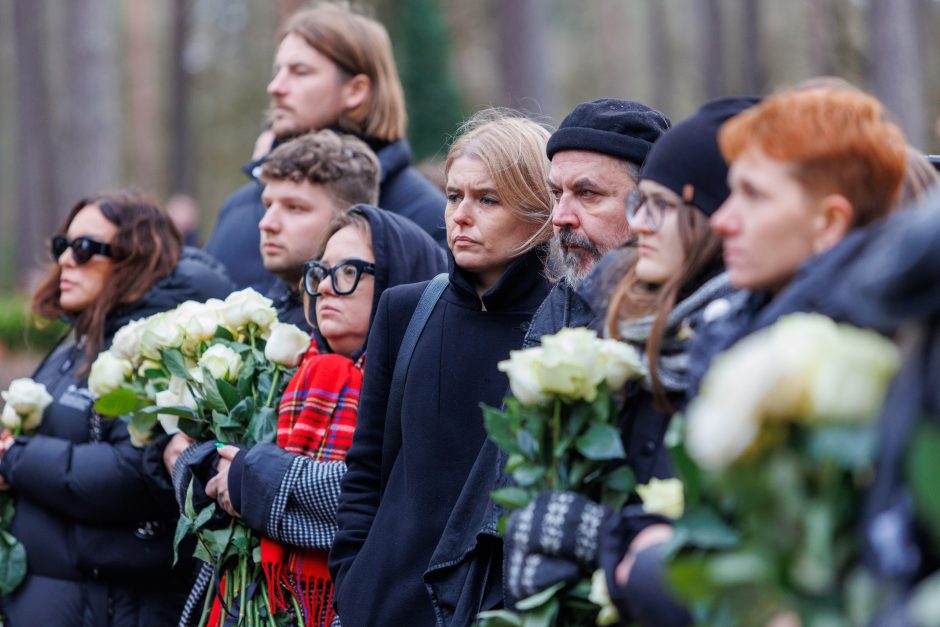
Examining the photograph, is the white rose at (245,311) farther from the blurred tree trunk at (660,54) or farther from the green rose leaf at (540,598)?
the blurred tree trunk at (660,54)

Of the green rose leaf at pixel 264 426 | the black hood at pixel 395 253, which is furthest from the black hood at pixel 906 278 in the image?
the green rose leaf at pixel 264 426

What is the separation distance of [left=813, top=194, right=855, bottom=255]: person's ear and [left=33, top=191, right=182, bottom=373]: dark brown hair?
10.5 feet

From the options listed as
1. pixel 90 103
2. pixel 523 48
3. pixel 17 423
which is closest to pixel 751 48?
pixel 523 48

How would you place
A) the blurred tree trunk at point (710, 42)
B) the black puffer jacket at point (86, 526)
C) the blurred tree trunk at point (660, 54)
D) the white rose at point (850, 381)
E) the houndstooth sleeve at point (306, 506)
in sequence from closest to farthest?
the white rose at point (850, 381) → the houndstooth sleeve at point (306, 506) → the black puffer jacket at point (86, 526) → the blurred tree trunk at point (710, 42) → the blurred tree trunk at point (660, 54)

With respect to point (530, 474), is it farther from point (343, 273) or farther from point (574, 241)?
point (343, 273)

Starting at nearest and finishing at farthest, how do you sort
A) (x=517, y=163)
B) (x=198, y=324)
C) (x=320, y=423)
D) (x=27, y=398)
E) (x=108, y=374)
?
(x=517, y=163), (x=320, y=423), (x=198, y=324), (x=108, y=374), (x=27, y=398)

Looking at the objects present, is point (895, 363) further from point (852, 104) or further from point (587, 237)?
point (587, 237)

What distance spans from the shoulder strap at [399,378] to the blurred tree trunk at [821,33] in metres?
14.6

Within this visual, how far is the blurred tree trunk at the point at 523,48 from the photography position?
15234mm

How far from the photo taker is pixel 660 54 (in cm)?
3172

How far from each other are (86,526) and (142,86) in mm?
21580

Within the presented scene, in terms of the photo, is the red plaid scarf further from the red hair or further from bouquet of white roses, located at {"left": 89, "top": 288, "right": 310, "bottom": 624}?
the red hair

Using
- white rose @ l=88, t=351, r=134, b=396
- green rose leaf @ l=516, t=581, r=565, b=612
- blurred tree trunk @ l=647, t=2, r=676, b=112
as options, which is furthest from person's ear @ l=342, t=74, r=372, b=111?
blurred tree trunk @ l=647, t=2, r=676, b=112

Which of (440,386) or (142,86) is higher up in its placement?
(440,386)
